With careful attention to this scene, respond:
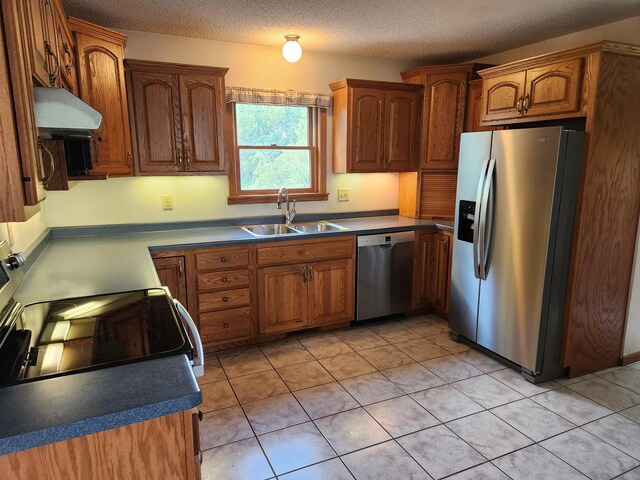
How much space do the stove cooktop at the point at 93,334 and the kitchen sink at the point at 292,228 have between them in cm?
197

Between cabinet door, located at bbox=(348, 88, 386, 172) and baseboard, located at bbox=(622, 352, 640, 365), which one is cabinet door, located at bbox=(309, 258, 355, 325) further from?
baseboard, located at bbox=(622, 352, 640, 365)

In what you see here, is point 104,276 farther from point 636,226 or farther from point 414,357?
point 636,226

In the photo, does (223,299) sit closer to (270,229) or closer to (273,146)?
(270,229)

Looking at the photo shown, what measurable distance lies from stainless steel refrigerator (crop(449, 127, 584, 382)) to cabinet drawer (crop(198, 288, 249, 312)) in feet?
5.57

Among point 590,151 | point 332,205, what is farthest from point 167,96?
point 590,151

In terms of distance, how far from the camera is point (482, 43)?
11.2 ft

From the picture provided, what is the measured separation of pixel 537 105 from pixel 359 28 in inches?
52.4

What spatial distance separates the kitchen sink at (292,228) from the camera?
362cm

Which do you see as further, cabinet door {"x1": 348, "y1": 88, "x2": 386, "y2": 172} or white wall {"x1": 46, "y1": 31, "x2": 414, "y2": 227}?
cabinet door {"x1": 348, "y1": 88, "x2": 386, "y2": 172}

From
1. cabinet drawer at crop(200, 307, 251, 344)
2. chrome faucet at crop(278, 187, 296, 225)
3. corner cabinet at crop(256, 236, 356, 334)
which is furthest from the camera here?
chrome faucet at crop(278, 187, 296, 225)

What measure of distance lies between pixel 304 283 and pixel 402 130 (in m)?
1.65

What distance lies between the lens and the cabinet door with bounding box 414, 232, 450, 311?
12.2ft

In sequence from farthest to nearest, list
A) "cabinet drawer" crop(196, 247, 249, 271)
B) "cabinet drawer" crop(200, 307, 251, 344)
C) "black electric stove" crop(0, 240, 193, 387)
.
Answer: "cabinet drawer" crop(200, 307, 251, 344) → "cabinet drawer" crop(196, 247, 249, 271) → "black electric stove" crop(0, 240, 193, 387)

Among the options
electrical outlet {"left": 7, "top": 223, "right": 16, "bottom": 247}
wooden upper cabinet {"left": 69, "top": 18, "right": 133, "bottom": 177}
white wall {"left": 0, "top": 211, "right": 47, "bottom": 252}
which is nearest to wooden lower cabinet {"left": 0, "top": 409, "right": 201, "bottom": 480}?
white wall {"left": 0, "top": 211, "right": 47, "bottom": 252}
